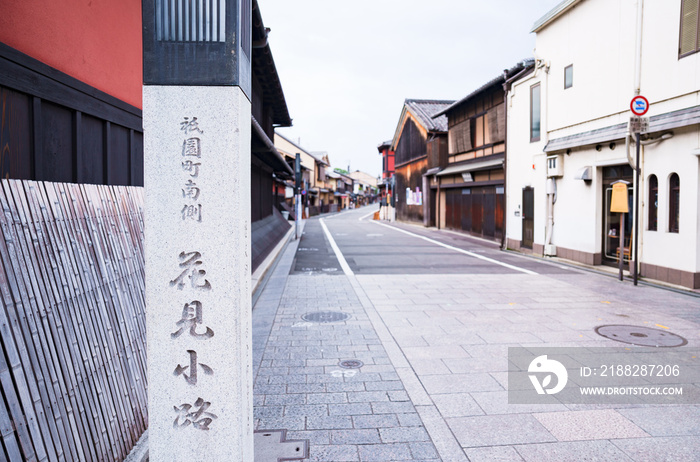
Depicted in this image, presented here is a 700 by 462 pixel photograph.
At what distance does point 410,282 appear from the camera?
1181cm

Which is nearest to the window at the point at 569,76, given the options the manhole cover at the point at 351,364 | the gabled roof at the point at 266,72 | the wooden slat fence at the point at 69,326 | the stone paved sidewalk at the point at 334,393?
the gabled roof at the point at 266,72

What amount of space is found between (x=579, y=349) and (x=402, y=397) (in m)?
3.02

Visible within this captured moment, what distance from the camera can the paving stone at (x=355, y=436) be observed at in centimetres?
407

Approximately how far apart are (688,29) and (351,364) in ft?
34.0

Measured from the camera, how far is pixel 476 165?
24.4 meters

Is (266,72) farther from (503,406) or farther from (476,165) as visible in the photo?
(476,165)

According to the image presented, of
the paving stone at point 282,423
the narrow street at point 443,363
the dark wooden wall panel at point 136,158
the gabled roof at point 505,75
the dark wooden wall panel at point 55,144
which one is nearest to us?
the dark wooden wall panel at point 55,144

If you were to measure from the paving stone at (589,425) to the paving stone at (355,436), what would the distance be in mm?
1640

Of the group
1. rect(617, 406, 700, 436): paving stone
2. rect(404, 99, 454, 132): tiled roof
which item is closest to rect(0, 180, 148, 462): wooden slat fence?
rect(617, 406, 700, 436): paving stone

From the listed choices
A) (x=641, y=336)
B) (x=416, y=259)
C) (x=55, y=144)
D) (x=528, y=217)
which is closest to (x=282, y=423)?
(x=55, y=144)

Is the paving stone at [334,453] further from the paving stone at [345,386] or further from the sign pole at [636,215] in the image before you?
the sign pole at [636,215]

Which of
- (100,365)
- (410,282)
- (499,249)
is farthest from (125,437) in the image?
(499,249)

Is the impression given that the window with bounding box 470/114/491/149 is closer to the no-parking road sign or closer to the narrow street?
the narrow street

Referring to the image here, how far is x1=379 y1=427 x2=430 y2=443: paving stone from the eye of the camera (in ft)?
13.4
